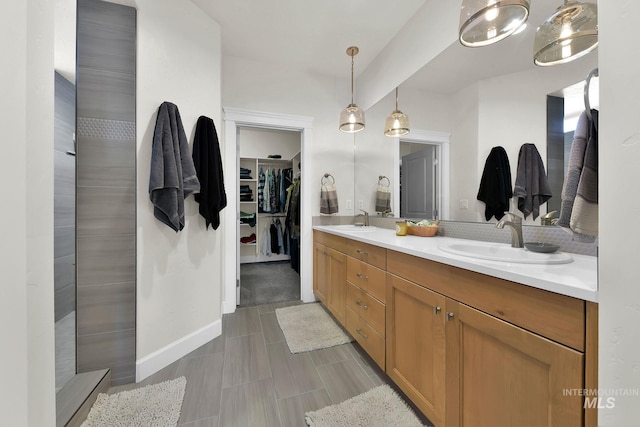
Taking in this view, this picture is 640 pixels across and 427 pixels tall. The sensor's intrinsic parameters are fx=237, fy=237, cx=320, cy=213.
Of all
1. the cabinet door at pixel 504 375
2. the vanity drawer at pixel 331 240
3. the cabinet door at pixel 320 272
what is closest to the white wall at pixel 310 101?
the vanity drawer at pixel 331 240

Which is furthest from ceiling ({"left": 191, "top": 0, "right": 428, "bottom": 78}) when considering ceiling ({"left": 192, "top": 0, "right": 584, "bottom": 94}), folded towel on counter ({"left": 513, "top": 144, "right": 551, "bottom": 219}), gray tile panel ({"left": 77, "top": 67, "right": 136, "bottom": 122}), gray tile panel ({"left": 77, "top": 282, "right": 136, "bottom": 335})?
gray tile panel ({"left": 77, "top": 282, "right": 136, "bottom": 335})

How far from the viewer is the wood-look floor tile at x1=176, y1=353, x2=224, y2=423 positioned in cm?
120

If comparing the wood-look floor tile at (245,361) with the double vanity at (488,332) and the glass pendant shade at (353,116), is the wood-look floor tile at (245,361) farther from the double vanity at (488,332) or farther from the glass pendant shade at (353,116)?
the glass pendant shade at (353,116)

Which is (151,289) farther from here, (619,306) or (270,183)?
(270,183)

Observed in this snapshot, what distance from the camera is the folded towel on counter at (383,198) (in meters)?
2.36

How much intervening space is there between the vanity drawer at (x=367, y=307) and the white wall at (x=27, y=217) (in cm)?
128

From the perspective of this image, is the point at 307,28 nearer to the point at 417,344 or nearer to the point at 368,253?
the point at 368,253

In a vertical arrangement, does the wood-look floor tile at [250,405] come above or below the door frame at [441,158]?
below

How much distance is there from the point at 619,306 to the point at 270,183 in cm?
410

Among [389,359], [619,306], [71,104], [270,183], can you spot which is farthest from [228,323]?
[270,183]

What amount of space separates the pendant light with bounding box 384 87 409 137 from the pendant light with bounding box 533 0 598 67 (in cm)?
94

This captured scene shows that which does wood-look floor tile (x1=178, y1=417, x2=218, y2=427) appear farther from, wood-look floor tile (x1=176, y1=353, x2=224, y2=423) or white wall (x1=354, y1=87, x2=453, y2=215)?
white wall (x1=354, y1=87, x2=453, y2=215)

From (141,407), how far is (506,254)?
1955 mm

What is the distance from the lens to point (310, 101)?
104 inches
